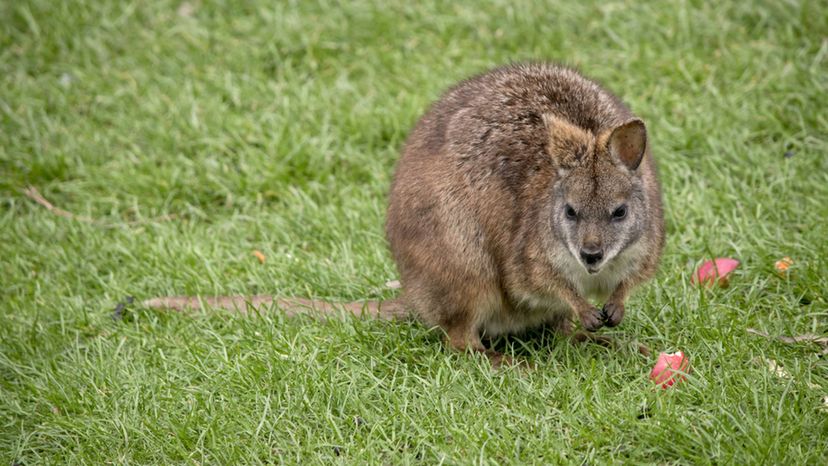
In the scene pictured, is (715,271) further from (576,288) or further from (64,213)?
(64,213)

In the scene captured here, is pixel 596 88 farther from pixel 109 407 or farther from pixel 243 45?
pixel 243 45

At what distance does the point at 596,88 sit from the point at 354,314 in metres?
1.47

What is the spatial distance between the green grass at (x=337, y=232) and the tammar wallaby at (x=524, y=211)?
21 centimetres

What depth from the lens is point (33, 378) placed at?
469 centimetres

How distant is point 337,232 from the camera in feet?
18.3

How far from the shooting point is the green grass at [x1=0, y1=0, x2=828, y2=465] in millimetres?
3916

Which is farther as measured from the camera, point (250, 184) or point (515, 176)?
point (250, 184)

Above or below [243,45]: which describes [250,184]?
below

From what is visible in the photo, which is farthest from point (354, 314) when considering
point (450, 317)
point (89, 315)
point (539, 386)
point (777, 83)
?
point (777, 83)

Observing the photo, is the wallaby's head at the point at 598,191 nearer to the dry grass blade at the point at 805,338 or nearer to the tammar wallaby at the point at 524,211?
the tammar wallaby at the point at 524,211

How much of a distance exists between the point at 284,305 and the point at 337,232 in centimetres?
83

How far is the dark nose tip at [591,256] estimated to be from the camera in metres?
3.88

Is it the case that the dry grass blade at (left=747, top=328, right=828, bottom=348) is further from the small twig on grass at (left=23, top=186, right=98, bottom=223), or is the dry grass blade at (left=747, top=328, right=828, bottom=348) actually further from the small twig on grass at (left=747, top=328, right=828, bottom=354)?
the small twig on grass at (left=23, top=186, right=98, bottom=223)

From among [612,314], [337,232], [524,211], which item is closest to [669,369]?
[612,314]
